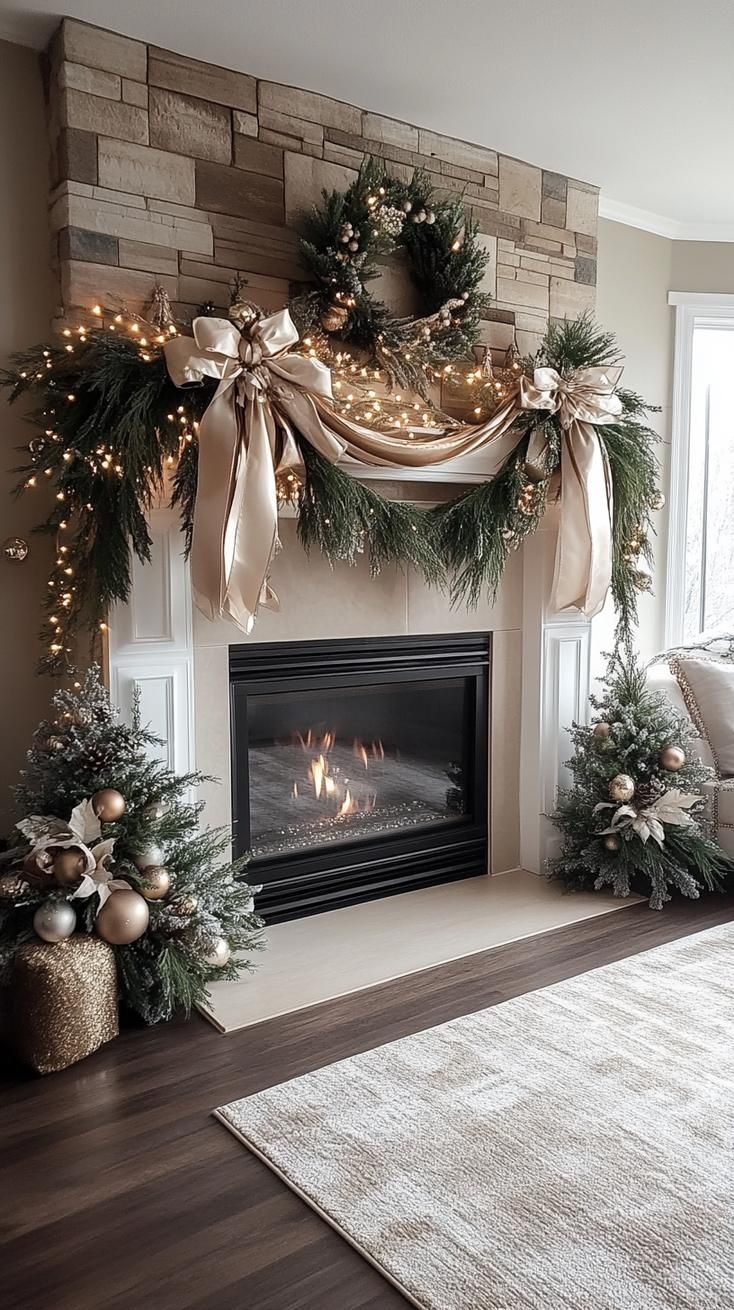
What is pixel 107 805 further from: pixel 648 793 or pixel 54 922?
pixel 648 793

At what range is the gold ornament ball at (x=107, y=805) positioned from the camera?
2443 mm

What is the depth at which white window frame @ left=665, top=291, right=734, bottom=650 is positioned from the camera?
4.38 m

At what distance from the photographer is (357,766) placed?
11.6 ft

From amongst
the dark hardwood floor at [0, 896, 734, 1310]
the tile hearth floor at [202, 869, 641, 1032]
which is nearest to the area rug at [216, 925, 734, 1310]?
the dark hardwood floor at [0, 896, 734, 1310]

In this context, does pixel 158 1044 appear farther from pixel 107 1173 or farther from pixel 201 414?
pixel 201 414

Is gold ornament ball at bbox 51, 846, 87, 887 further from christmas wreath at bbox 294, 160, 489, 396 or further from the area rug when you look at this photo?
christmas wreath at bbox 294, 160, 489, 396

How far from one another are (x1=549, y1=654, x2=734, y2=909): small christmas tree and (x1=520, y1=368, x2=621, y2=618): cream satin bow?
55cm

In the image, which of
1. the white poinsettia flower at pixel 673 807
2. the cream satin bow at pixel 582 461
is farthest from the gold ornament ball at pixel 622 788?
the cream satin bow at pixel 582 461

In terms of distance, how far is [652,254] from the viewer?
169 inches

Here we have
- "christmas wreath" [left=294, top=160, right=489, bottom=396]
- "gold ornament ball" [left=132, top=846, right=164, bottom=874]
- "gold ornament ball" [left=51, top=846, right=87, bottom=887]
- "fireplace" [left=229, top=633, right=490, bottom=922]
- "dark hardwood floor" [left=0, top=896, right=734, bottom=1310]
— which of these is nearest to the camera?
"dark hardwood floor" [left=0, top=896, right=734, bottom=1310]

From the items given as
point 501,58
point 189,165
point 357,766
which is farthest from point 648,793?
point 189,165

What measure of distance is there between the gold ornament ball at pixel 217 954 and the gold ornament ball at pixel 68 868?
393 millimetres

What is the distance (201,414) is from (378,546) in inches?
26.0

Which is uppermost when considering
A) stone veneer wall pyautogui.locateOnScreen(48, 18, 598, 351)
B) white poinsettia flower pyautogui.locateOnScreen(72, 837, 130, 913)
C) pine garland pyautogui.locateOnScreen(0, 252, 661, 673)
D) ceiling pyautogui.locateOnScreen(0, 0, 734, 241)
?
ceiling pyautogui.locateOnScreen(0, 0, 734, 241)
